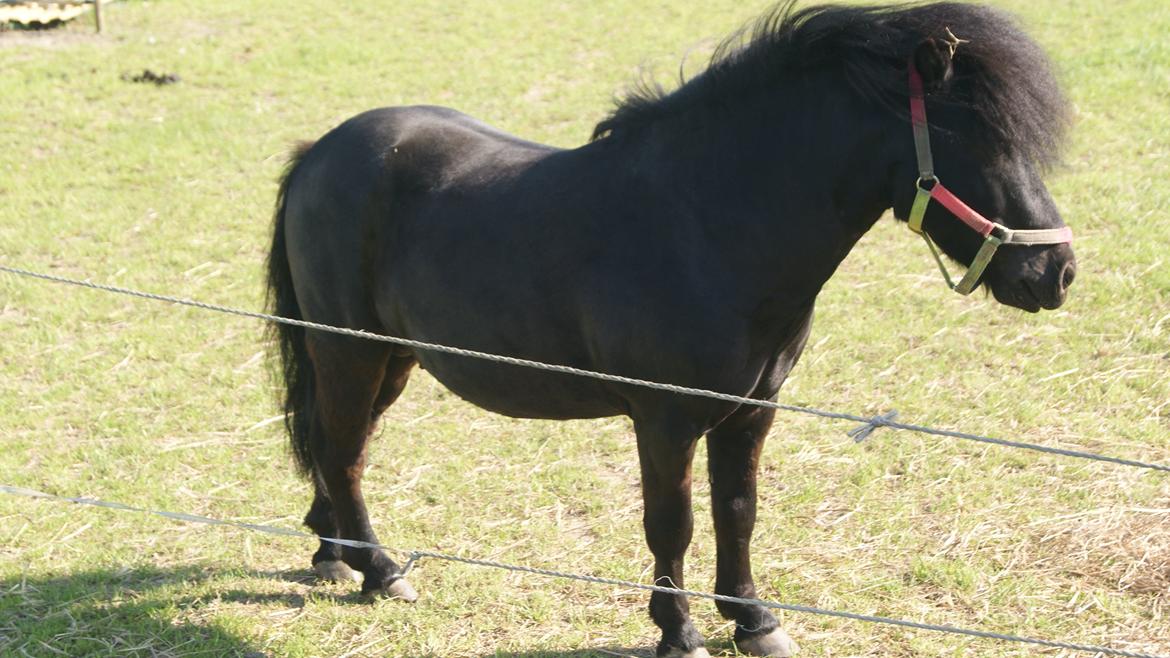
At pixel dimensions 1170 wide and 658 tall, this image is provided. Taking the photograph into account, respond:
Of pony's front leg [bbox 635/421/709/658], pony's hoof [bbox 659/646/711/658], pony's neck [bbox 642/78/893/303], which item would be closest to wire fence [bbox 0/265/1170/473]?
pony's front leg [bbox 635/421/709/658]

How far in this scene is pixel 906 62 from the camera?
3051 millimetres

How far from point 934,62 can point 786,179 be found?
1.75 ft

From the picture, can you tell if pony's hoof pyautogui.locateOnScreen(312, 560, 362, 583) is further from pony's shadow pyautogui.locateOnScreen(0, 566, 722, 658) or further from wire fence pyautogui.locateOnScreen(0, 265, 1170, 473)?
wire fence pyautogui.locateOnScreen(0, 265, 1170, 473)

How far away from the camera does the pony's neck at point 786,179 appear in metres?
3.16

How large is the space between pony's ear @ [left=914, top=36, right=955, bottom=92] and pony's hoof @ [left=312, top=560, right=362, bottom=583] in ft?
9.91

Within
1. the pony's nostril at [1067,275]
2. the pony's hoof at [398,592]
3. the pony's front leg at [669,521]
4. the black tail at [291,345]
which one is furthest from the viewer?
the black tail at [291,345]

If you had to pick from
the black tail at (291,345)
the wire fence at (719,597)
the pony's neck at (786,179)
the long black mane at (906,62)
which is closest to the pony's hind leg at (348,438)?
A: the black tail at (291,345)

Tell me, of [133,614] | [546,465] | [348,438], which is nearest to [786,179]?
[348,438]

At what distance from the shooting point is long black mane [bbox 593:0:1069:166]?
2945 mm

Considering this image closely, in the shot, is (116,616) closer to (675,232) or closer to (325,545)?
(325,545)

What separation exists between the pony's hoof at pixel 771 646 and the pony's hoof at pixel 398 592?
4.42ft

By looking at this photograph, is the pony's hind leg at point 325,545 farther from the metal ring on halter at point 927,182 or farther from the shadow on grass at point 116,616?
the metal ring on halter at point 927,182

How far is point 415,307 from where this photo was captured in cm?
400

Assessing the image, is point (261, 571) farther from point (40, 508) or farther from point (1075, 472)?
point (1075, 472)
